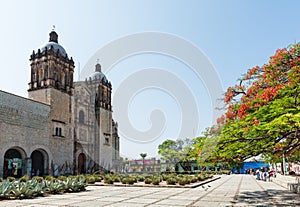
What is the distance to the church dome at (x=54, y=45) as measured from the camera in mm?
36469

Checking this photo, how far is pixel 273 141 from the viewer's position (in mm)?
8695

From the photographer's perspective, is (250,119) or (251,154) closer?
(250,119)

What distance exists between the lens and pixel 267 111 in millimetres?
7098

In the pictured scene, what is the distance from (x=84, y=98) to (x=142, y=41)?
27.9 meters

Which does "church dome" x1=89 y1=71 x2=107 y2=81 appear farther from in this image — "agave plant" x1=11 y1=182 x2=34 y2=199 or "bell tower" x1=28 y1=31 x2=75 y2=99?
"agave plant" x1=11 y1=182 x2=34 y2=199

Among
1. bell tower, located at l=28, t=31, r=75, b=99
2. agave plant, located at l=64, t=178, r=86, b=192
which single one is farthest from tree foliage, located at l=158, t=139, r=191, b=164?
agave plant, located at l=64, t=178, r=86, b=192

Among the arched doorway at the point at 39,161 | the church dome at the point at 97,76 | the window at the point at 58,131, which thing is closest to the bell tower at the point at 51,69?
the window at the point at 58,131

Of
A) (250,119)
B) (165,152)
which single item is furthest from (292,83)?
(165,152)

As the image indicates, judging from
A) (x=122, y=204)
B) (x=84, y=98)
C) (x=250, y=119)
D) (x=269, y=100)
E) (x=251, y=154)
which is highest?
(x=84, y=98)

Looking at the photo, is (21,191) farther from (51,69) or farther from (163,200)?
(51,69)

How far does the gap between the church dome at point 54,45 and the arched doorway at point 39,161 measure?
13.1m

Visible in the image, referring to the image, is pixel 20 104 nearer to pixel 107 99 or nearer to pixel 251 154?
pixel 107 99

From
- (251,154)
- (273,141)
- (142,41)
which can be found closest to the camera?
(273,141)

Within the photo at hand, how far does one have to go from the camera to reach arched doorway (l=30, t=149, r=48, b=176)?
1226 inches
